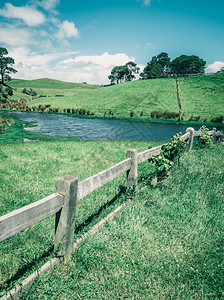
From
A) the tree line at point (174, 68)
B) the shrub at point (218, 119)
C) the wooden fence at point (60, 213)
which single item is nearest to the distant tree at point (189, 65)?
the tree line at point (174, 68)

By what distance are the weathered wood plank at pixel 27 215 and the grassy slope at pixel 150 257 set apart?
100 centimetres

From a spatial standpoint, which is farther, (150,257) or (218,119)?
(218,119)

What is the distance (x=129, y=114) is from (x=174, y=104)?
35.1ft

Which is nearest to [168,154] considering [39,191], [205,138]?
[39,191]

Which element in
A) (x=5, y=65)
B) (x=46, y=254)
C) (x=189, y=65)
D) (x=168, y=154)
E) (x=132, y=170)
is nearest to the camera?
(x=46, y=254)

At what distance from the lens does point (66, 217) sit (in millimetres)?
2590

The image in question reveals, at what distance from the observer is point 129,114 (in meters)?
34.5

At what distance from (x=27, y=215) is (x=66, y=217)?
0.63m

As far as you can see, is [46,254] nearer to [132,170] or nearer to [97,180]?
[97,180]

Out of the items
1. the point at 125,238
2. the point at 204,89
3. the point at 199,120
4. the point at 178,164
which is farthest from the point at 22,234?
the point at 204,89

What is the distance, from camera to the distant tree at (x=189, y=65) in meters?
117

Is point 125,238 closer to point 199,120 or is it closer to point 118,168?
point 118,168

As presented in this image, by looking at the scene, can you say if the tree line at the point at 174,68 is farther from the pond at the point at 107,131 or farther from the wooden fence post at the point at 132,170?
the wooden fence post at the point at 132,170

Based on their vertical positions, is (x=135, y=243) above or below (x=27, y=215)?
below
